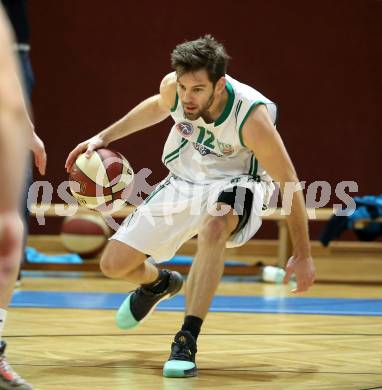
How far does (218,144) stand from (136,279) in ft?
2.54

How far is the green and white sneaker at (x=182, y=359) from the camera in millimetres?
3381

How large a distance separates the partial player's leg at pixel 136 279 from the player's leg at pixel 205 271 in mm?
442

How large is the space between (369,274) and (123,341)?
456 centimetres

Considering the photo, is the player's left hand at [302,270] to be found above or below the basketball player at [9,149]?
below

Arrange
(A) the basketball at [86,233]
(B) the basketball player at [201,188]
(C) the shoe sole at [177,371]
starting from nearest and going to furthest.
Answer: (C) the shoe sole at [177,371]
(B) the basketball player at [201,188]
(A) the basketball at [86,233]

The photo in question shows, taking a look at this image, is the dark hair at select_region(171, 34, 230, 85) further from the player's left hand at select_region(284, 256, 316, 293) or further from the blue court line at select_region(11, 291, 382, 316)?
the blue court line at select_region(11, 291, 382, 316)

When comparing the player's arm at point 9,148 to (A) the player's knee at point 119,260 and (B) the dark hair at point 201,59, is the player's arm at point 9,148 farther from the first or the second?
(A) the player's knee at point 119,260

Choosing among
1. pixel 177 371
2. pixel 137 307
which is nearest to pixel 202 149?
pixel 137 307

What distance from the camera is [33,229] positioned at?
10.4 metres

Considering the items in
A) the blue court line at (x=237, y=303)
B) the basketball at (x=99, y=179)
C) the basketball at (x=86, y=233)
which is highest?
the basketball at (x=99, y=179)

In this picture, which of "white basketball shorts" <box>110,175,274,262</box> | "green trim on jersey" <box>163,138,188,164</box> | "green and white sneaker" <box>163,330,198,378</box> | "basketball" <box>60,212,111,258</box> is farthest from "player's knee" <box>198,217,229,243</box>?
"basketball" <box>60,212,111,258</box>

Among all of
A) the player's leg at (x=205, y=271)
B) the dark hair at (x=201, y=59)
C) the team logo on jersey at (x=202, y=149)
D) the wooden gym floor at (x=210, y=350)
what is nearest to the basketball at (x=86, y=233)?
the wooden gym floor at (x=210, y=350)

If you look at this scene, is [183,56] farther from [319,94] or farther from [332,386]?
[319,94]

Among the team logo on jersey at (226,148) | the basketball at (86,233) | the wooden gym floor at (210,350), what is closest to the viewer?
the wooden gym floor at (210,350)
